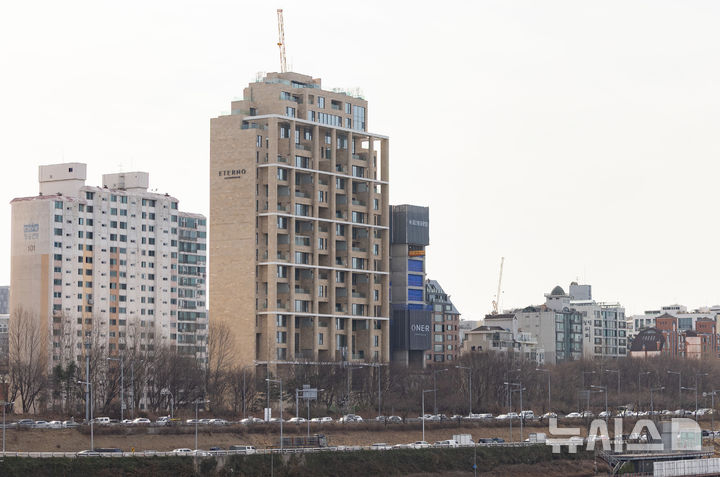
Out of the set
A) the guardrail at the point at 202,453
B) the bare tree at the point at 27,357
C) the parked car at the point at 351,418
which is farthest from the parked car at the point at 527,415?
the bare tree at the point at 27,357

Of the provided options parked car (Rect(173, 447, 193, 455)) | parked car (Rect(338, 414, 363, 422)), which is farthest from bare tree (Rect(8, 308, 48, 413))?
parked car (Rect(173, 447, 193, 455))

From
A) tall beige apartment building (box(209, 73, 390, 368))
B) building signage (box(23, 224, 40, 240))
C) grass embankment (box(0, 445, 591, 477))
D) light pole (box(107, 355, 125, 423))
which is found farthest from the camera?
building signage (box(23, 224, 40, 240))

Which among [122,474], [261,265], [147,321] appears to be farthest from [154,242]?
[122,474]

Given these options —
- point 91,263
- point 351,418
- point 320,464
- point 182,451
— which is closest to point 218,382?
point 351,418

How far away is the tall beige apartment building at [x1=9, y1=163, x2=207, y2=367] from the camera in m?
184

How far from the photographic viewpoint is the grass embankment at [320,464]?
4326 inches

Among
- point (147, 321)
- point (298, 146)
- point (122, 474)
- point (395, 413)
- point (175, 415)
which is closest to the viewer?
point (122, 474)

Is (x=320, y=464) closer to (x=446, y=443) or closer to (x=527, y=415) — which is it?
(x=446, y=443)

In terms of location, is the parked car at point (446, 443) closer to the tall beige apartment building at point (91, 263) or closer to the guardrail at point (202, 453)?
the guardrail at point (202, 453)

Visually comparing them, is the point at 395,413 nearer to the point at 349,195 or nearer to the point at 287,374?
the point at 287,374

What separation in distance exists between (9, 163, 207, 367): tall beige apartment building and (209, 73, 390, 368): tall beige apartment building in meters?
11.7

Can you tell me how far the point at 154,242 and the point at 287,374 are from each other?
1368 inches

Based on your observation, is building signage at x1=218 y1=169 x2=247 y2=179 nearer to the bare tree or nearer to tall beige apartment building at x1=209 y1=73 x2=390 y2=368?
tall beige apartment building at x1=209 y1=73 x2=390 y2=368

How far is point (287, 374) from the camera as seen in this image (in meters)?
176
